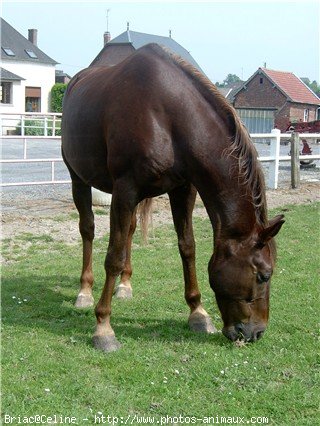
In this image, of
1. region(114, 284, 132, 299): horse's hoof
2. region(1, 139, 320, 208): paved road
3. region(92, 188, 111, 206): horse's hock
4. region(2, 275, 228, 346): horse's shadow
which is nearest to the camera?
region(2, 275, 228, 346): horse's shadow

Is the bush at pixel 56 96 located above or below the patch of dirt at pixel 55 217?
above

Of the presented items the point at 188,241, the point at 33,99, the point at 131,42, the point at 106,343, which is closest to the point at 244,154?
the point at 188,241

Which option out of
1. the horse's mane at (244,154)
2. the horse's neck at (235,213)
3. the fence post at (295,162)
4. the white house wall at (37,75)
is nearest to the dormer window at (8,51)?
the white house wall at (37,75)

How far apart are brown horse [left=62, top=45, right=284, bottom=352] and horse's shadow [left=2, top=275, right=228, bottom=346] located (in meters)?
0.31

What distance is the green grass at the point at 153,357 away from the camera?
332 cm

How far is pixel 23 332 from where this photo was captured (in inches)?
177

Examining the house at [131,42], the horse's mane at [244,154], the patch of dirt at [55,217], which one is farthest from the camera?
the house at [131,42]

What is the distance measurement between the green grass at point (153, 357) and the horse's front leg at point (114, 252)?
0.14 m

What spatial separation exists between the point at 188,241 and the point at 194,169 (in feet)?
3.10

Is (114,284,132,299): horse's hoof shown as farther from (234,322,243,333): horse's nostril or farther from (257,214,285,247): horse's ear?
(257,214,285,247): horse's ear

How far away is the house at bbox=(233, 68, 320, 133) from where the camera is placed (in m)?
52.8

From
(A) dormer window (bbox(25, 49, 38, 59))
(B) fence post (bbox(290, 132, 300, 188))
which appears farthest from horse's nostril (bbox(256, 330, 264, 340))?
(A) dormer window (bbox(25, 49, 38, 59))

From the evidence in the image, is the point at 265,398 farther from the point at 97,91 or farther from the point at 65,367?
the point at 97,91

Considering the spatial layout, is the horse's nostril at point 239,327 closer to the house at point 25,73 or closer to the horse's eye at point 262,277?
the horse's eye at point 262,277
